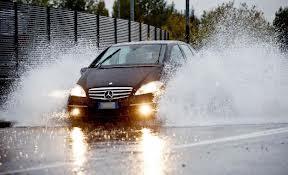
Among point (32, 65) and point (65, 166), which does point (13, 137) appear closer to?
point (65, 166)

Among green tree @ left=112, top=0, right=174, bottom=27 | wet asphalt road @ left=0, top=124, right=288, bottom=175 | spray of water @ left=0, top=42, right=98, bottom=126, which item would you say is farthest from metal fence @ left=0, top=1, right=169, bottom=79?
green tree @ left=112, top=0, right=174, bottom=27

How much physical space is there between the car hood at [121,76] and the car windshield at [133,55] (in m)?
0.63

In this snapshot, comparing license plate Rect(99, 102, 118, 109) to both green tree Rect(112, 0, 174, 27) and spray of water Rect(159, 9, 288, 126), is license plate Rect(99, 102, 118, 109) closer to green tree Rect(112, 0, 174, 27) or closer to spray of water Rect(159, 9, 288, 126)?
spray of water Rect(159, 9, 288, 126)

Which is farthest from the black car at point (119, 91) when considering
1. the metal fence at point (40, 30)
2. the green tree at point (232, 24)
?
the green tree at point (232, 24)

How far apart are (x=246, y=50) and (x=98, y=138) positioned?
13083 mm

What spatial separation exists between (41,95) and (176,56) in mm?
3425

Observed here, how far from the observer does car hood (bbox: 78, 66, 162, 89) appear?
1201 cm

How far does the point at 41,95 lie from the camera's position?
15430mm

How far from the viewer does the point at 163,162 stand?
737cm

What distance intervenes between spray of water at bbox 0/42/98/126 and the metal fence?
0.71 meters

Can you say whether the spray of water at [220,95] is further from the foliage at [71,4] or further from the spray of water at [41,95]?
the foliage at [71,4]

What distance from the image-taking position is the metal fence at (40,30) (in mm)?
19266

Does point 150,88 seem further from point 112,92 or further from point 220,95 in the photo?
point 220,95

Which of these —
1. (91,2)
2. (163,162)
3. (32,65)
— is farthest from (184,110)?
(91,2)
